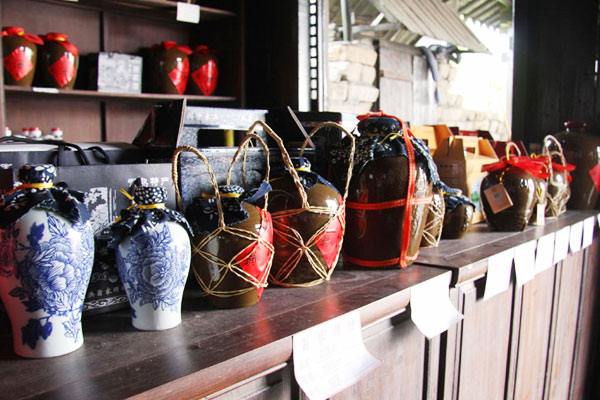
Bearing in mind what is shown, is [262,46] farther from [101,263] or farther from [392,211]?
[101,263]

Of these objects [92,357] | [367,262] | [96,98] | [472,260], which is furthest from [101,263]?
[96,98]

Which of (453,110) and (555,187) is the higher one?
(453,110)

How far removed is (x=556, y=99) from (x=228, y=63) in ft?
5.80

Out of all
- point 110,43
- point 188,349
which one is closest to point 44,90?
point 110,43

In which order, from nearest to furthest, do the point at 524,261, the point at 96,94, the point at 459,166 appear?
the point at 524,261 < the point at 459,166 < the point at 96,94

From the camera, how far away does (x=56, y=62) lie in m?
2.36

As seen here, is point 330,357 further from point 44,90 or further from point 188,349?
point 44,90

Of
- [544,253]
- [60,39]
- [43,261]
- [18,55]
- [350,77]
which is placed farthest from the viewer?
[350,77]

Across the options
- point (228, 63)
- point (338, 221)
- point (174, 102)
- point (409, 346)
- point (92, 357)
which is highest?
point (228, 63)

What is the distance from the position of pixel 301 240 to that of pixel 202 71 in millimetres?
2152

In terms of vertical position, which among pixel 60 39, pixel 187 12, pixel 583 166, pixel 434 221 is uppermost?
pixel 187 12

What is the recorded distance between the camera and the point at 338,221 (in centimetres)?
93

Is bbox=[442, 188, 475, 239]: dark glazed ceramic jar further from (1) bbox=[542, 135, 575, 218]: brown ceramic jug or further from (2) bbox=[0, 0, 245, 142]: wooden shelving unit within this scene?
(2) bbox=[0, 0, 245, 142]: wooden shelving unit

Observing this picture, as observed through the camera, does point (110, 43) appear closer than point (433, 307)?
No
